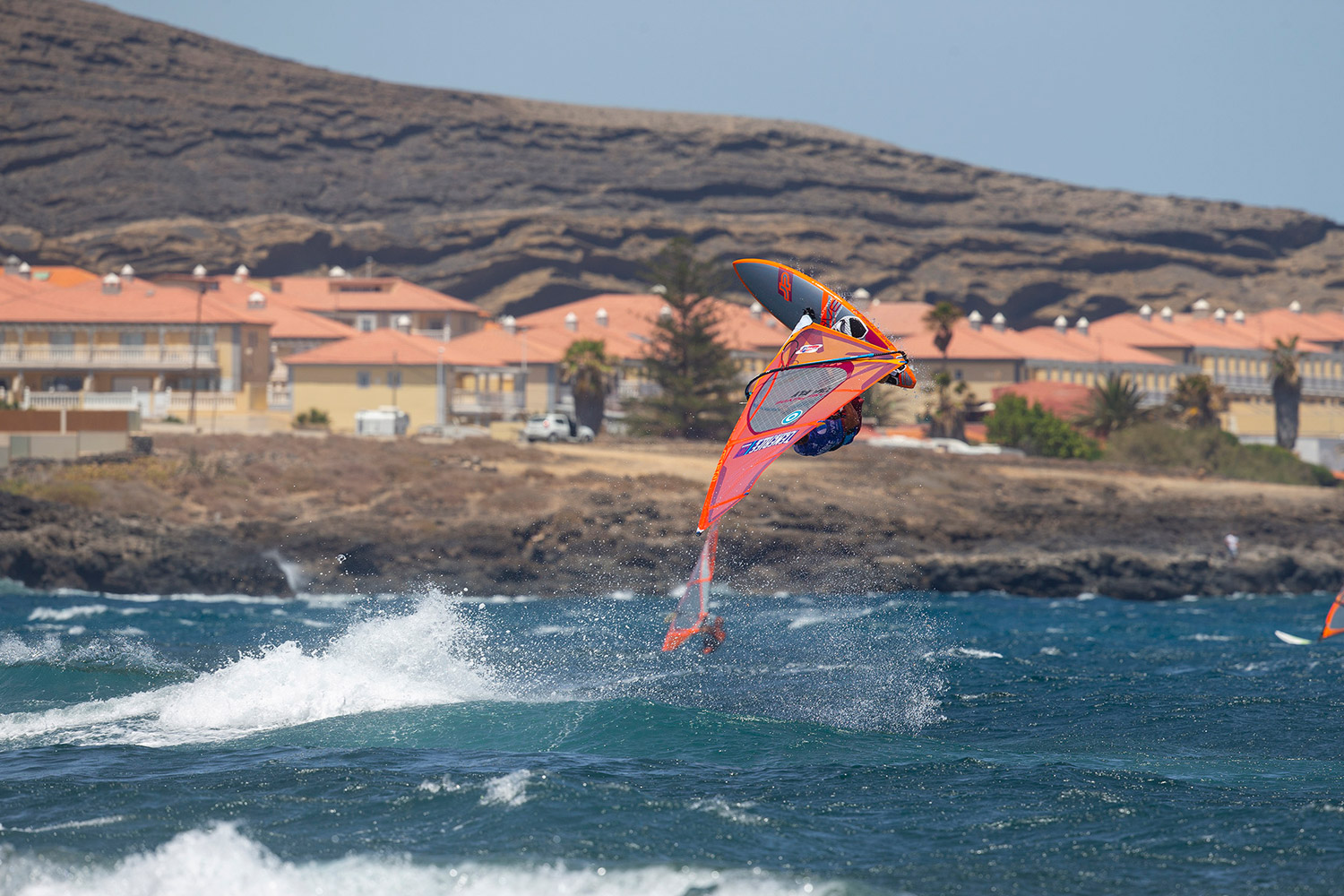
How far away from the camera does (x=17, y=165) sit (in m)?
190

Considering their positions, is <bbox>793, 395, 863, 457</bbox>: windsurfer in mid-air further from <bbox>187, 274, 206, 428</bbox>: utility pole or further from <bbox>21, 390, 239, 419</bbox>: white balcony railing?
<bbox>21, 390, 239, 419</bbox>: white balcony railing

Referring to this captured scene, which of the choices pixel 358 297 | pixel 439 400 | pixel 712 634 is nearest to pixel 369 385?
pixel 439 400

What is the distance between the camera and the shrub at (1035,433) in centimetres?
8356

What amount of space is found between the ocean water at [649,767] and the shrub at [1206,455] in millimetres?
45893

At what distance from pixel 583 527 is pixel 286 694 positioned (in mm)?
34102

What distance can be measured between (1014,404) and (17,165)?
151 meters

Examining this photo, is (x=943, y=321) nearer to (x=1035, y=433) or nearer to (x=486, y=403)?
(x=1035, y=433)

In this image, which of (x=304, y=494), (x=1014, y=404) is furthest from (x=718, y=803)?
(x=1014, y=404)

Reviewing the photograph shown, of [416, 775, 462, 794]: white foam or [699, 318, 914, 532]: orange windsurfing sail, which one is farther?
[416, 775, 462, 794]: white foam

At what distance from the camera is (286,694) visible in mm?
25562

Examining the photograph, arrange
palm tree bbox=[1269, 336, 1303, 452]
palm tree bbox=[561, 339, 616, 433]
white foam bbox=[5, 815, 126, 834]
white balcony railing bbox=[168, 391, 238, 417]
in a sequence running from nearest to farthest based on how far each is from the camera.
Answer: white foam bbox=[5, 815, 126, 834]
palm tree bbox=[561, 339, 616, 433]
white balcony railing bbox=[168, 391, 238, 417]
palm tree bbox=[1269, 336, 1303, 452]

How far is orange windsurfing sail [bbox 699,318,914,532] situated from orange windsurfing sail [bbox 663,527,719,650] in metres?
1.13

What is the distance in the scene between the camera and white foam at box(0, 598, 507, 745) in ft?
77.4

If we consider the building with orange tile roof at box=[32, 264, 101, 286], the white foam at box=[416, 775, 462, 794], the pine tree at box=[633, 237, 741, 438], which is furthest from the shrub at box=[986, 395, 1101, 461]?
the building with orange tile roof at box=[32, 264, 101, 286]
